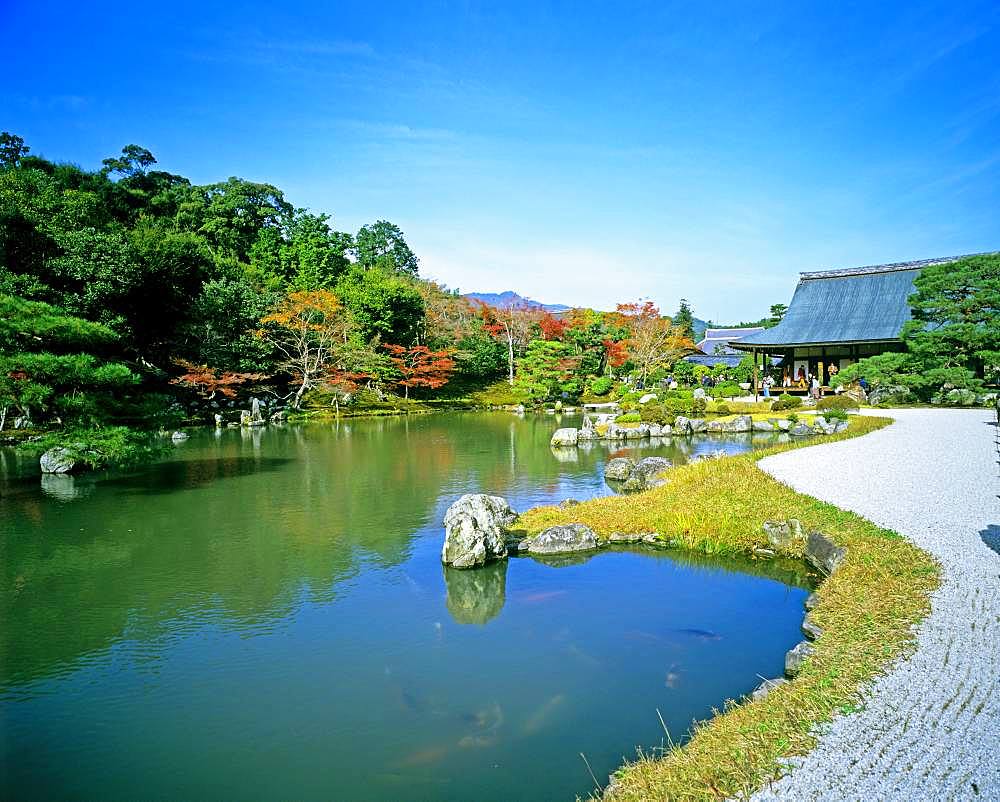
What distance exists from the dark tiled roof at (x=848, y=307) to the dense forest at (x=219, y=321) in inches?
262

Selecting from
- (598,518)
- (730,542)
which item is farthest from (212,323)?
(730,542)

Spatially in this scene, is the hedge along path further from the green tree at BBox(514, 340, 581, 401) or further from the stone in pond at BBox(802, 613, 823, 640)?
the green tree at BBox(514, 340, 581, 401)

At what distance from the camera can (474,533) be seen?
7137 mm

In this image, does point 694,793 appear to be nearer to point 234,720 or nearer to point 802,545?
point 234,720

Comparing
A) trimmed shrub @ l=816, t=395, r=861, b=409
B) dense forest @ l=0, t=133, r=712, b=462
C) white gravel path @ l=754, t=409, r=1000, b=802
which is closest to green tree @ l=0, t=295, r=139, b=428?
dense forest @ l=0, t=133, r=712, b=462

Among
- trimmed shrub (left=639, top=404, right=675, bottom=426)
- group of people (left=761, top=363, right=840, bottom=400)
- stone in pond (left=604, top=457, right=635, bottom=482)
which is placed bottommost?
stone in pond (left=604, top=457, right=635, bottom=482)

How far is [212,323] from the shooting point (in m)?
23.1

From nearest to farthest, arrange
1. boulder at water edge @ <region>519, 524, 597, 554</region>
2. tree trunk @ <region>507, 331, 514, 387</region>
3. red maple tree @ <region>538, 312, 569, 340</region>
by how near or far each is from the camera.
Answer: boulder at water edge @ <region>519, 524, 597, 554</region>, tree trunk @ <region>507, 331, 514, 387</region>, red maple tree @ <region>538, 312, 569, 340</region>

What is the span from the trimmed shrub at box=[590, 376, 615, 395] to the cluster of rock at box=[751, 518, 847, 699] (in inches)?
884

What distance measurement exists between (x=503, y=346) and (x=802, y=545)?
90.1ft

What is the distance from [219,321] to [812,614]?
22.8 meters

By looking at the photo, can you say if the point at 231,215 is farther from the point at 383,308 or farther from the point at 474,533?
the point at 474,533

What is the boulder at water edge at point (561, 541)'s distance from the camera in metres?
7.40

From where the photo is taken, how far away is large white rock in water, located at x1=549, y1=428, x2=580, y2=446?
17.3 metres
